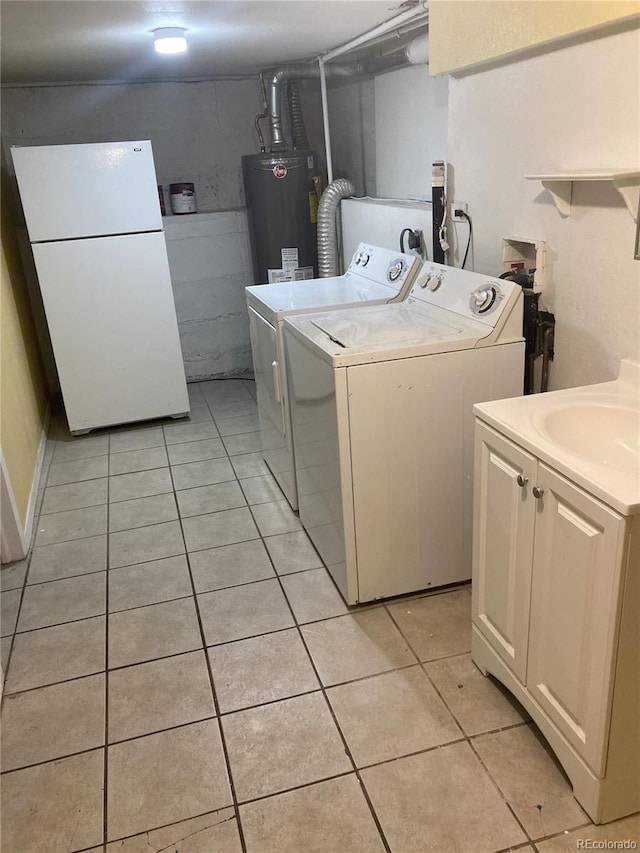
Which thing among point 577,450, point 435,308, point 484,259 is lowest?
point 577,450

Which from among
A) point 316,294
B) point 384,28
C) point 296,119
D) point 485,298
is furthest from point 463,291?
point 296,119

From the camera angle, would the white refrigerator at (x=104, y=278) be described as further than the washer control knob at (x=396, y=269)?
Yes

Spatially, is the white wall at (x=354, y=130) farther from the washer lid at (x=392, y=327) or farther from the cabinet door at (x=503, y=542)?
the cabinet door at (x=503, y=542)

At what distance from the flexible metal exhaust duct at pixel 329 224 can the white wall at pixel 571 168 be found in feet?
5.27

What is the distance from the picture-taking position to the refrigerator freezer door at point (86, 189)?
3.47 m

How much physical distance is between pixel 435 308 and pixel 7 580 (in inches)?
77.9

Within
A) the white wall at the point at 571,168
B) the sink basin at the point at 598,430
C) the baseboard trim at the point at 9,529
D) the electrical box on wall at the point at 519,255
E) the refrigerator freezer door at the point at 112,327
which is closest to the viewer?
the sink basin at the point at 598,430

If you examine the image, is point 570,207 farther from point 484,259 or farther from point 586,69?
point 484,259

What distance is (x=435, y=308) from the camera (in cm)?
249

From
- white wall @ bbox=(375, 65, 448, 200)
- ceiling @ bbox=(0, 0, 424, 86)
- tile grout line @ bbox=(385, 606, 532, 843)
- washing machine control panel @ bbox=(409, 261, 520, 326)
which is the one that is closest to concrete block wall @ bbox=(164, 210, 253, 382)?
ceiling @ bbox=(0, 0, 424, 86)

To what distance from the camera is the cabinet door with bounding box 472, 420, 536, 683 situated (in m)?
1.58

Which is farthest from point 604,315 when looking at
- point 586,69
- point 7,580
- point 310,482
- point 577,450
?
point 7,580

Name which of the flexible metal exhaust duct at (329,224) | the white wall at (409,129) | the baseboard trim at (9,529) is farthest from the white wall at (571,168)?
the baseboard trim at (9,529)

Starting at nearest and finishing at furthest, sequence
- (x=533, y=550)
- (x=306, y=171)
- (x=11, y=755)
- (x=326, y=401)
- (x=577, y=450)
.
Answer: (x=533, y=550), (x=577, y=450), (x=11, y=755), (x=326, y=401), (x=306, y=171)
